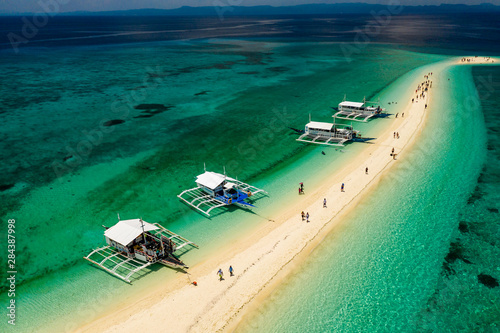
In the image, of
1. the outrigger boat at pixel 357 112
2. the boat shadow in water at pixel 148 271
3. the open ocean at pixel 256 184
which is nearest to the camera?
the open ocean at pixel 256 184

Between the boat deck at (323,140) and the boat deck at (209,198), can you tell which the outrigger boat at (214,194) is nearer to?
the boat deck at (209,198)

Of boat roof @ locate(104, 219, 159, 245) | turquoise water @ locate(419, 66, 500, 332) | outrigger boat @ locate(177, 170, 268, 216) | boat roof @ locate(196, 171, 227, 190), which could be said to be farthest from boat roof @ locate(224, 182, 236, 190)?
turquoise water @ locate(419, 66, 500, 332)

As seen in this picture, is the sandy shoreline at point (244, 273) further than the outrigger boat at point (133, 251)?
No

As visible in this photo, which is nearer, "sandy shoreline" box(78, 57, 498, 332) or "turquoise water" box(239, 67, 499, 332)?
"turquoise water" box(239, 67, 499, 332)

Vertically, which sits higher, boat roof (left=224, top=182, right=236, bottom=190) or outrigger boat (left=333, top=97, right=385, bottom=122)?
outrigger boat (left=333, top=97, right=385, bottom=122)

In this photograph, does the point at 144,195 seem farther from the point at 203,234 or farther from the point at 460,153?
the point at 460,153

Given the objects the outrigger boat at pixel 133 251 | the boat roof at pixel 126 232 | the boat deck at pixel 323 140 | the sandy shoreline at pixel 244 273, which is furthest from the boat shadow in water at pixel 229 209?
the boat deck at pixel 323 140

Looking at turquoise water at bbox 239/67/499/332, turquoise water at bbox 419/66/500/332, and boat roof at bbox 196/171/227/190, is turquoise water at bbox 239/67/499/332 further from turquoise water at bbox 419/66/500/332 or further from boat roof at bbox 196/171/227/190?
boat roof at bbox 196/171/227/190
